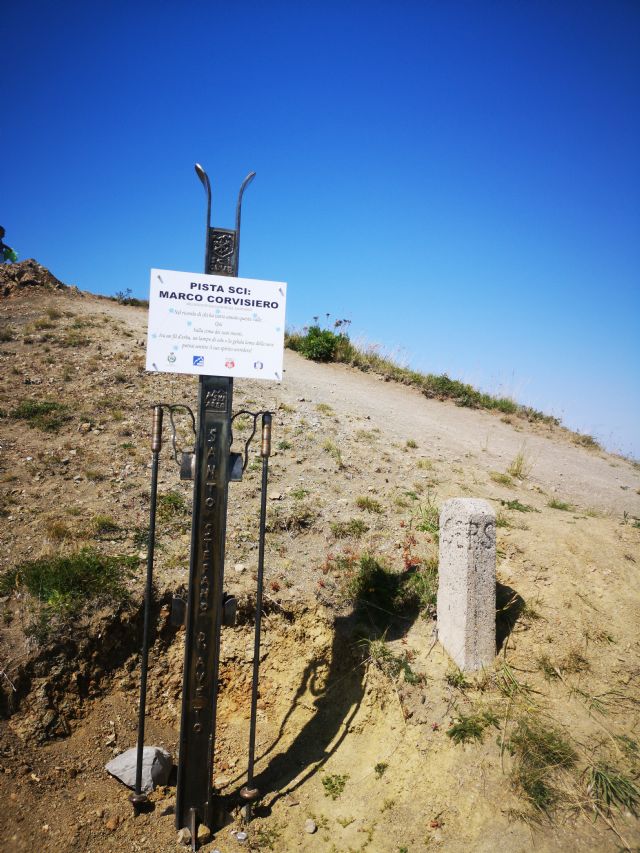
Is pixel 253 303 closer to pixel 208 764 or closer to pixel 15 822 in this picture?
pixel 208 764

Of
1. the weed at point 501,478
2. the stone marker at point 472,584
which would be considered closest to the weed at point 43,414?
the stone marker at point 472,584

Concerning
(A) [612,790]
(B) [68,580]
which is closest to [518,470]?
(A) [612,790]

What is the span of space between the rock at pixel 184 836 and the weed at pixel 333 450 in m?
5.50

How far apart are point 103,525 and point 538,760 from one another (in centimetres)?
527

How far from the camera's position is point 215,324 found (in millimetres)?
3912

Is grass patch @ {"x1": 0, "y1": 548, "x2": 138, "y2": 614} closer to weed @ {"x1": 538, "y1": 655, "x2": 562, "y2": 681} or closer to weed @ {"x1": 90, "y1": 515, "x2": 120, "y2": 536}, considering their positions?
weed @ {"x1": 90, "y1": 515, "x2": 120, "y2": 536}

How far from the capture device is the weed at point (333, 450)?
348 inches

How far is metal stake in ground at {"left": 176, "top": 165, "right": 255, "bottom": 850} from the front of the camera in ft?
13.1

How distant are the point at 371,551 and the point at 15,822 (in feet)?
13.9

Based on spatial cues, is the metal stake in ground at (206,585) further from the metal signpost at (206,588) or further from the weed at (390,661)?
the weed at (390,661)

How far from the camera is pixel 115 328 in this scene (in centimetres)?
1345

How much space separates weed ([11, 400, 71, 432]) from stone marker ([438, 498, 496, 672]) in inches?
271

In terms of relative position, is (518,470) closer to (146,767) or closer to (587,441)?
(587,441)

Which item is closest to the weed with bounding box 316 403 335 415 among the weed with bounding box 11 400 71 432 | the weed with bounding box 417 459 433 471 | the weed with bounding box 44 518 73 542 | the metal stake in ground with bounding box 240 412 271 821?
the weed with bounding box 417 459 433 471
